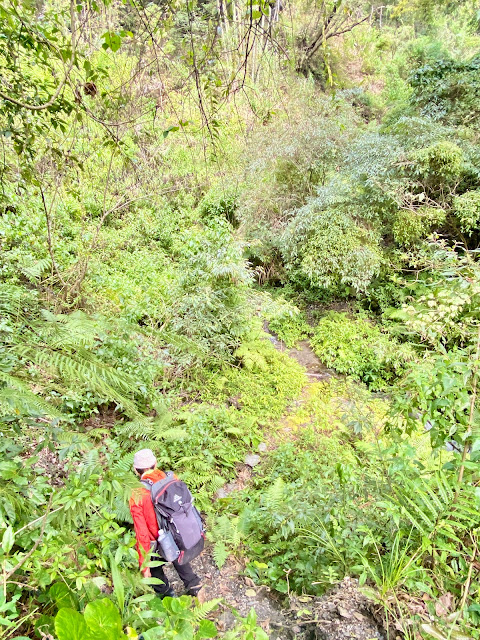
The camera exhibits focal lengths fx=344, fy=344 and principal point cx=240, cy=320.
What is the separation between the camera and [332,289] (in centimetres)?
693

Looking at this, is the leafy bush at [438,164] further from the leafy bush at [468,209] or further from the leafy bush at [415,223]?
the leafy bush at [415,223]

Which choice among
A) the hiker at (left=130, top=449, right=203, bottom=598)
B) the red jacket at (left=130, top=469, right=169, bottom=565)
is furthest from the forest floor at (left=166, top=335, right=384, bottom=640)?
the red jacket at (left=130, top=469, right=169, bottom=565)

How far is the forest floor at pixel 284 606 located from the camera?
5.63 ft

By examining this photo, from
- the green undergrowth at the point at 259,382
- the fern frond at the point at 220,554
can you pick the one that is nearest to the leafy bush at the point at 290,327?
the green undergrowth at the point at 259,382

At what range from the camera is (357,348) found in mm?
6297

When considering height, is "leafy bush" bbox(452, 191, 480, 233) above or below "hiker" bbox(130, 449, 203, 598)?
above

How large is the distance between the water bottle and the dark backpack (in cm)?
2

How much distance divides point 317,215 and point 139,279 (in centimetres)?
361

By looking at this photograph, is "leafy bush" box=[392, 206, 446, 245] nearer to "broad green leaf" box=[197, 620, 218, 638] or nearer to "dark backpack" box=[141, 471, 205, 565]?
"dark backpack" box=[141, 471, 205, 565]

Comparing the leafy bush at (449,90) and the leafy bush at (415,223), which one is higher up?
the leafy bush at (449,90)

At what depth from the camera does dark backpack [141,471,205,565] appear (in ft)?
7.54

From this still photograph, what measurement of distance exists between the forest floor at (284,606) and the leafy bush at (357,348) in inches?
110

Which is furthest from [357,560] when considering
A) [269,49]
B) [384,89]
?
[384,89]

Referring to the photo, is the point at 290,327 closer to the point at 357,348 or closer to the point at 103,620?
the point at 357,348
